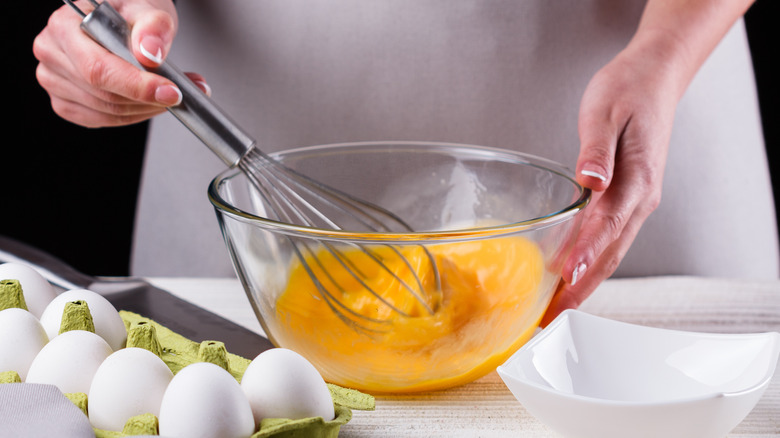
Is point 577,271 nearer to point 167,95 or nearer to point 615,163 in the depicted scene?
point 615,163

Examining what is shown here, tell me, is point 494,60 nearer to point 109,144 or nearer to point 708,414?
point 708,414

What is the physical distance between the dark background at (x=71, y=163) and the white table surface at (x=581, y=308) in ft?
2.82

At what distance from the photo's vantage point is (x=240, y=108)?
1.00m

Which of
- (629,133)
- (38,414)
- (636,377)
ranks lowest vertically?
(38,414)

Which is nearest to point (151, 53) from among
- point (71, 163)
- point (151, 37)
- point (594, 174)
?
point (151, 37)

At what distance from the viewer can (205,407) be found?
36 cm

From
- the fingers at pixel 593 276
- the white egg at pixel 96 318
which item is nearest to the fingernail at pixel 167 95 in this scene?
the white egg at pixel 96 318

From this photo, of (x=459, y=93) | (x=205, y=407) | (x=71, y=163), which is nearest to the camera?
(x=205, y=407)

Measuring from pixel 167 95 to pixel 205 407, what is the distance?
285 mm

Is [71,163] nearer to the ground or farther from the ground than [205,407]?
farther from the ground

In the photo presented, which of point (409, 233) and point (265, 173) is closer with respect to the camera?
point (409, 233)

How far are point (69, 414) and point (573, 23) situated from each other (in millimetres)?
831

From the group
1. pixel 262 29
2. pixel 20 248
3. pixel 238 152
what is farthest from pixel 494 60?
pixel 20 248

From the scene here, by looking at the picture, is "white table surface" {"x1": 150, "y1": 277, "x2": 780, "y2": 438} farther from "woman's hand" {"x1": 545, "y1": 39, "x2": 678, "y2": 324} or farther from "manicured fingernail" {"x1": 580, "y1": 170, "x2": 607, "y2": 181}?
"manicured fingernail" {"x1": 580, "y1": 170, "x2": 607, "y2": 181}
